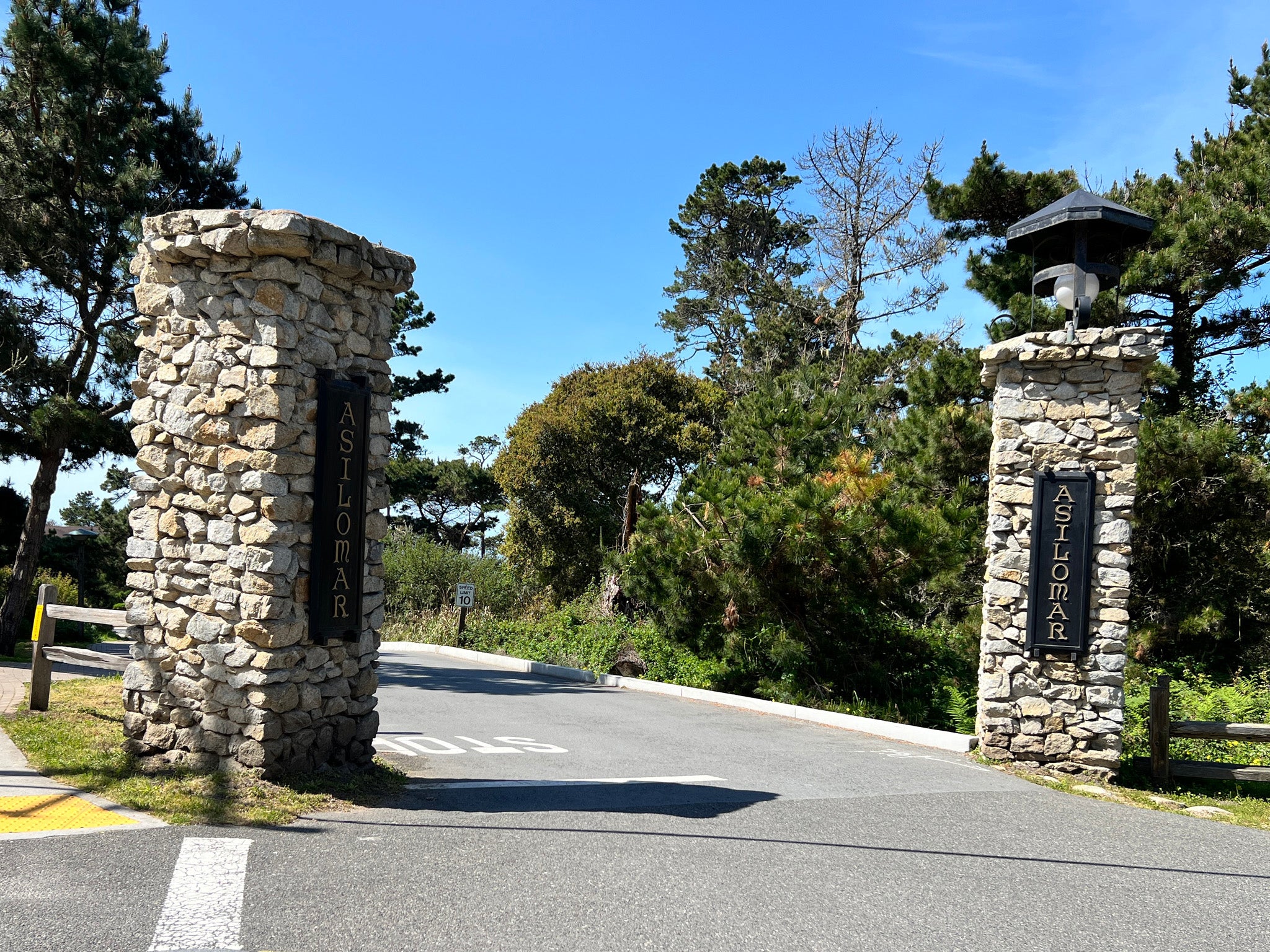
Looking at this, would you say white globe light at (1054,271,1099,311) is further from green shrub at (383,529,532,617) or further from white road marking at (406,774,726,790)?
green shrub at (383,529,532,617)

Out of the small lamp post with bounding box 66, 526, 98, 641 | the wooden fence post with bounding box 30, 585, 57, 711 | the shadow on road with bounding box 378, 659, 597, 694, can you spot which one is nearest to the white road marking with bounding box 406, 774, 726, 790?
the wooden fence post with bounding box 30, 585, 57, 711

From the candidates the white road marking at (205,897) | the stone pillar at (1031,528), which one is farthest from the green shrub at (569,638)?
the white road marking at (205,897)

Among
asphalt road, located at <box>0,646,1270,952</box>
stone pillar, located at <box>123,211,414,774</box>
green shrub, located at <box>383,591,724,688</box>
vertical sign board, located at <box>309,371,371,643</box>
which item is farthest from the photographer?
green shrub, located at <box>383,591,724,688</box>

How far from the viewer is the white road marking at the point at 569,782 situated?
7.51 m

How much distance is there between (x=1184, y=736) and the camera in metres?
9.08

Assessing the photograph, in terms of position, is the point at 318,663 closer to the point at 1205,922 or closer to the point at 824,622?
the point at 1205,922

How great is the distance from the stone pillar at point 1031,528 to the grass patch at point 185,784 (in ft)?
19.0

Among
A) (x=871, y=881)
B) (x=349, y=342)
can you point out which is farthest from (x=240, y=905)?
(x=349, y=342)

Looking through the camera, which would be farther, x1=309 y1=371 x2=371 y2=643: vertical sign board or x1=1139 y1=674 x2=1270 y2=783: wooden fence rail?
x1=1139 y1=674 x2=1270 y2=783: wooden fence rail

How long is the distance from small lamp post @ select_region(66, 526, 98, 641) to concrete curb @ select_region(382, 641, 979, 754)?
7255mm

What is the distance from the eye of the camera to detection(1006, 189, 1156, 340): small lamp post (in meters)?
9.52

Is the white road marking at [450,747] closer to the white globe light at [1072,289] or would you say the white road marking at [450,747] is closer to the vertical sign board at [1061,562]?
the vertical sign board at [1061,562]

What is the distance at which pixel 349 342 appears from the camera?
7.09m

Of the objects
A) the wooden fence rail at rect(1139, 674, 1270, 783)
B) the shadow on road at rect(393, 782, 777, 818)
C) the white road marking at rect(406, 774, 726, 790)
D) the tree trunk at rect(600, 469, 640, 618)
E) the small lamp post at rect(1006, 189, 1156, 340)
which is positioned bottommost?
the white road marking at rect(406, 774, 726, 790)
